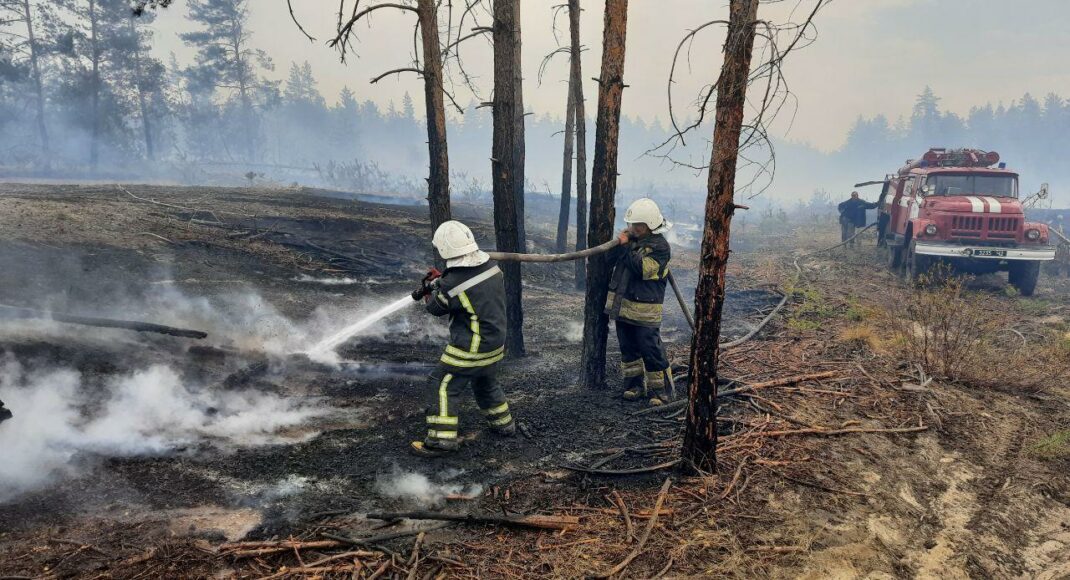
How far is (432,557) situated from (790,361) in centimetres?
544

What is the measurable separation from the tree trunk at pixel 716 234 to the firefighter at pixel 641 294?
1581 millimetres

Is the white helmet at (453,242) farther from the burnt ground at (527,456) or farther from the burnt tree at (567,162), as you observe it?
the burnt tree at (567,162)

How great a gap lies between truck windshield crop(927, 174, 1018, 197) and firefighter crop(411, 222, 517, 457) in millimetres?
12317

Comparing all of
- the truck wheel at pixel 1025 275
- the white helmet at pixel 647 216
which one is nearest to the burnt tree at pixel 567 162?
the white helmet at pixel 647 216

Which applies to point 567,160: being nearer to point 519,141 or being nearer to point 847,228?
point 519,141

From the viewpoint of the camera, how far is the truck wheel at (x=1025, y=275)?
11.4 metres

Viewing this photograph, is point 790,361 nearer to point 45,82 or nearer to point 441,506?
point 441,506

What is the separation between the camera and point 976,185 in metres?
12.1

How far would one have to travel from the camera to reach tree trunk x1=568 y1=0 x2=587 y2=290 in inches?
447

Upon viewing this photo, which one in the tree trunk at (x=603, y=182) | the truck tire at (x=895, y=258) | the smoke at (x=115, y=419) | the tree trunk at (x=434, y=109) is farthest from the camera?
the truck tire at (x=895, y=258)

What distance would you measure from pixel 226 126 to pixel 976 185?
53387mm

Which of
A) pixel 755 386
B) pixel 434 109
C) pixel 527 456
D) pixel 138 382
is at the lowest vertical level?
pixel 527 456

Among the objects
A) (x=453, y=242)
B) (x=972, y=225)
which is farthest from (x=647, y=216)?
(x=972, y=225)

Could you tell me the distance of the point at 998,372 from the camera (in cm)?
629
